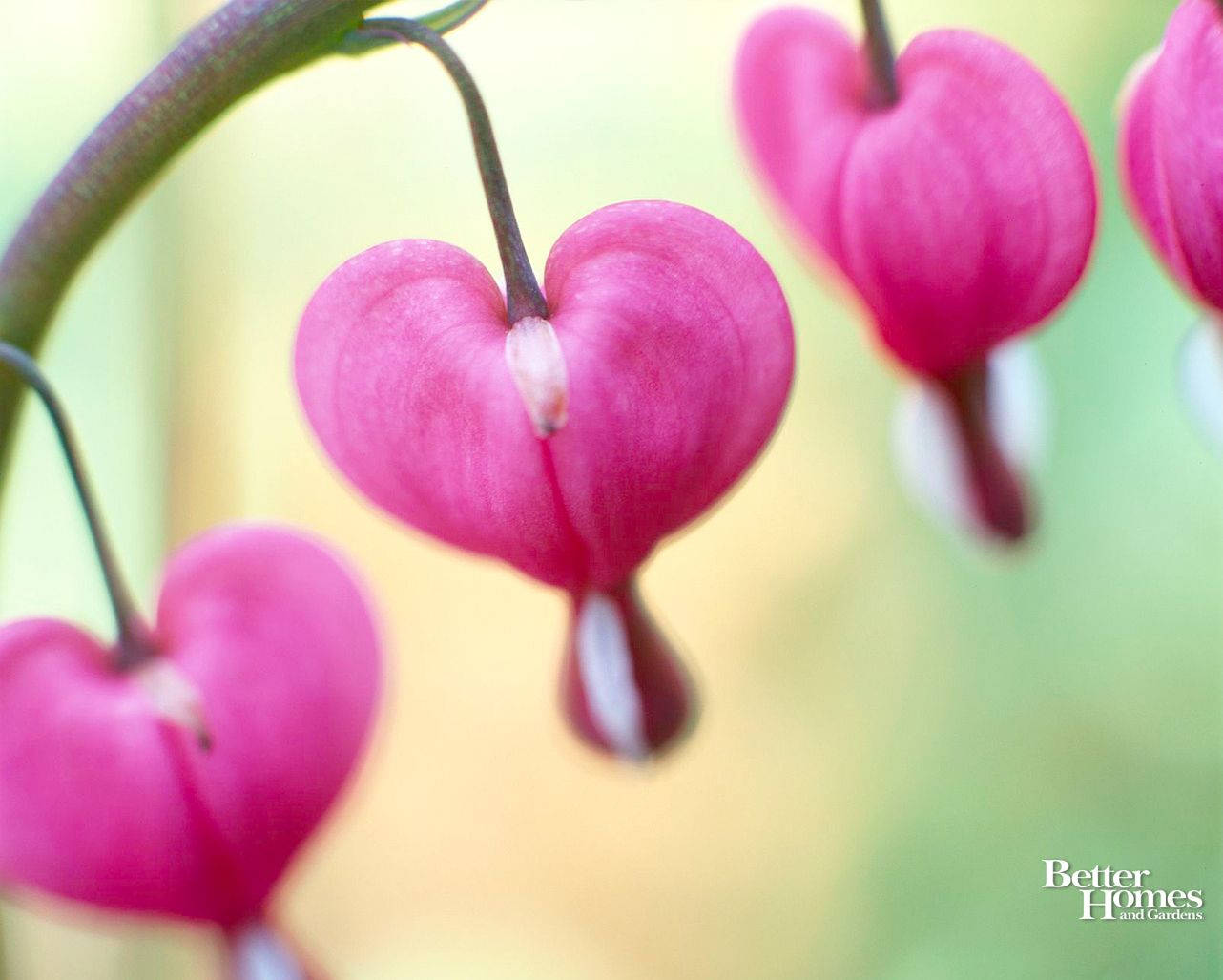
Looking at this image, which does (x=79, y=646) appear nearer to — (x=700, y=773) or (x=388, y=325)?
(x=388, y=325)

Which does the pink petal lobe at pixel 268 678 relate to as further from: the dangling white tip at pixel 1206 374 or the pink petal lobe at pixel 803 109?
the dangling white tip at pixel 1206 374

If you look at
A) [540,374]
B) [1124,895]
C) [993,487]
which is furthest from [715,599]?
[540,374]

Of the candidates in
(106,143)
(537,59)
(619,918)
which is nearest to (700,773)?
(619,918)

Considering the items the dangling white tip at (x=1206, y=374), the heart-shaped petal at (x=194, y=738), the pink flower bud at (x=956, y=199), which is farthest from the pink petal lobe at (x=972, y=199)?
the heart-shaped petal at (x=194, y=738)

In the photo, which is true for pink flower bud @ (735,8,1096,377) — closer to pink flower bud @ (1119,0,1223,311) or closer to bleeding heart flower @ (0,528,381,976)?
pink flower bud @ (1119,0,1223,311)

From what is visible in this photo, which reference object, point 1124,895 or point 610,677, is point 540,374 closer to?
point 610,677

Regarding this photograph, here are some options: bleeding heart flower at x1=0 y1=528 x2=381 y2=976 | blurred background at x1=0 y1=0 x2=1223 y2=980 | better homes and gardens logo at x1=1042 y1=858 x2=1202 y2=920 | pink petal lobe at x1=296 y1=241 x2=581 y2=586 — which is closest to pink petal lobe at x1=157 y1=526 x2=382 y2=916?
bleeding heart flower at x1=0 y1=528 x2=381 y2=976
